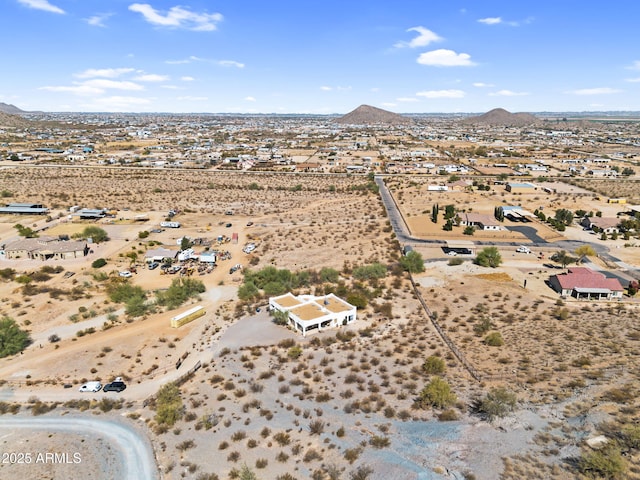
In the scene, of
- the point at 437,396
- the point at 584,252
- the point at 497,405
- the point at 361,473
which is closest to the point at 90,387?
the point at 361,473

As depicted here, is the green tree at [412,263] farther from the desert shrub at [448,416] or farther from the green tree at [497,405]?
the desert shrub at [448,416]

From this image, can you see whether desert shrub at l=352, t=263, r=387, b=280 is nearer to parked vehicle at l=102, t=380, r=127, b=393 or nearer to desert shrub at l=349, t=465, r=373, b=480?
parked vehicle at l=102, t=380, r=127, b=393

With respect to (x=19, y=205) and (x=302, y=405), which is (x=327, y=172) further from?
(x=302, y=405)

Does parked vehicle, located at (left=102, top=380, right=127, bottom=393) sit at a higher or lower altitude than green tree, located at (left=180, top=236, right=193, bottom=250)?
lower

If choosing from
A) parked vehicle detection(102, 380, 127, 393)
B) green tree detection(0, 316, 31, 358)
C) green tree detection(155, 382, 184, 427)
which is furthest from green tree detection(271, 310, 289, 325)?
green tree detection(0, 316, 31, 358)

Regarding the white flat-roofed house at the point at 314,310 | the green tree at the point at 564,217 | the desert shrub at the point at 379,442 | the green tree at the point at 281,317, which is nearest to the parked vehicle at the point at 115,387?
the green tree at the point at 281,317

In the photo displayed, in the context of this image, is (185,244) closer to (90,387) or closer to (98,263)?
(98,263)

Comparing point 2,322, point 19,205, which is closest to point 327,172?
point 19,205
